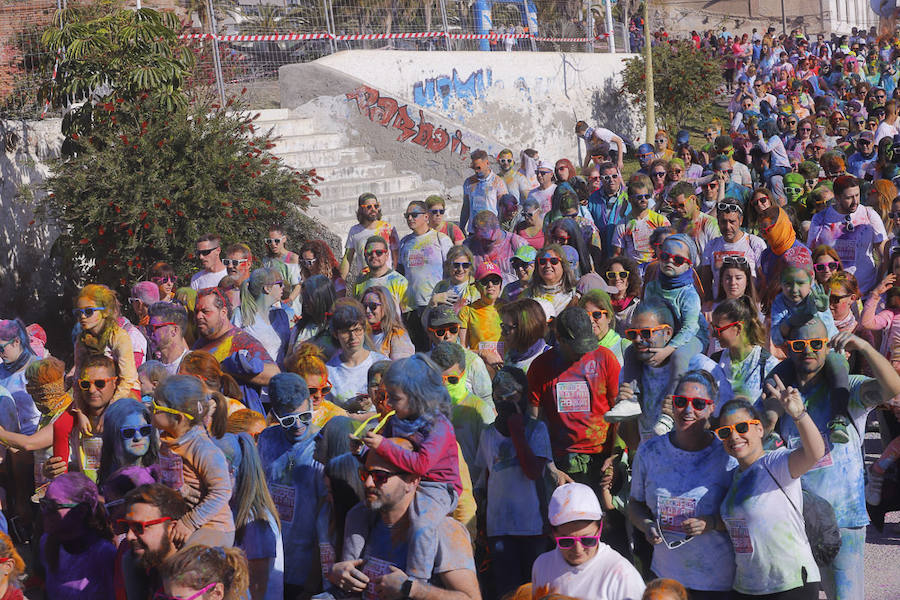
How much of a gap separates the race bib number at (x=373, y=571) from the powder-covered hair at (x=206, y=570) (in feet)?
1.49

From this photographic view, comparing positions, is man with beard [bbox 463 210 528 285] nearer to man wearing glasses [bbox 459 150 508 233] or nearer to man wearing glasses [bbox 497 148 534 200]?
man wearing glasses [bbox 459 150 508 233]

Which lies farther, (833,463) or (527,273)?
(527,273)

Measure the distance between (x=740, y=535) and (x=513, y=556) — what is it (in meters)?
1.43

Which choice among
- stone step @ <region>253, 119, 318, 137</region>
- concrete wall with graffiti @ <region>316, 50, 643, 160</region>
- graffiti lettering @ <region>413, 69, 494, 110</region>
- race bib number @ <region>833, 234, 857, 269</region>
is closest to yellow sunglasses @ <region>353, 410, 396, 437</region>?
race bib number @ <region>833, 234, 857, 269</region>

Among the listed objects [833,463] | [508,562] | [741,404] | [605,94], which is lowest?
[508,562]

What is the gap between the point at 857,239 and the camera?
9344 mm

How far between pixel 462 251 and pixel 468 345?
101 centimetres

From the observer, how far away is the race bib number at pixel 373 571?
4.22 m

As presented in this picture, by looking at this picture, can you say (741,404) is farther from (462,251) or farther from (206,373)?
(462,251)

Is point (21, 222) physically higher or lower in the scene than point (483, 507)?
higher

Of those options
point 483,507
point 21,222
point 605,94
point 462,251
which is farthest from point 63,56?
point 605,94

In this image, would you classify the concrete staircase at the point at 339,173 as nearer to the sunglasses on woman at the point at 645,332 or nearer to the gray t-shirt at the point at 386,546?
the sunglasses on woman at the point at 645,332

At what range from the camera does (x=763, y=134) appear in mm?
16156

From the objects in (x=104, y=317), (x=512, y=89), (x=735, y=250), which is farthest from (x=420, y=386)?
(x=512, y=89)
